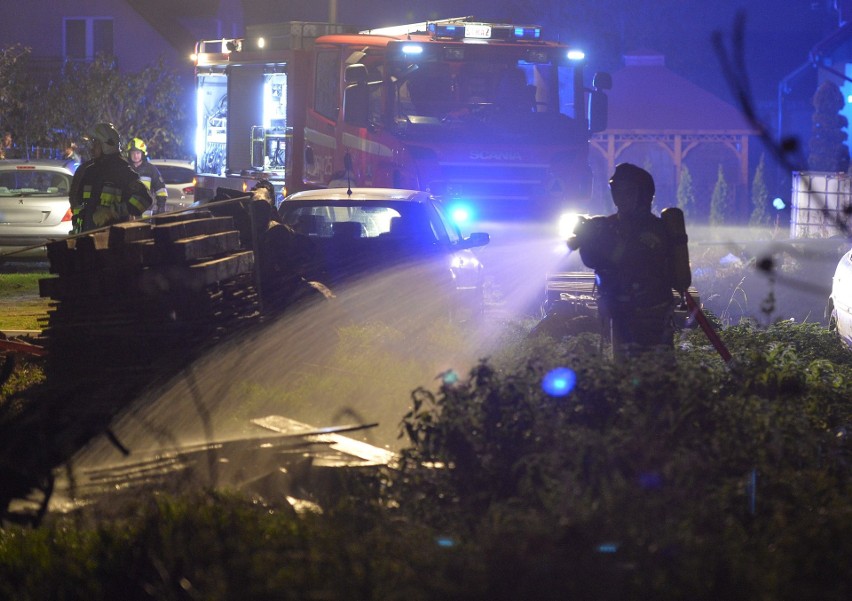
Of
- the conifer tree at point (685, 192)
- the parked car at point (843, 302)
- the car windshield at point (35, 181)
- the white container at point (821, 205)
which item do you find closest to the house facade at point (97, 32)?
the conifer tree at point (685, 192)

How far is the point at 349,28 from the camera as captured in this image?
18891mm

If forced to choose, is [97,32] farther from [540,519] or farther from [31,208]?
[540,519]

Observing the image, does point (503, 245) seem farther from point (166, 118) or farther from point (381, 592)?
point (166, 118)

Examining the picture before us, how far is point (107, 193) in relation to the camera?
11.1m

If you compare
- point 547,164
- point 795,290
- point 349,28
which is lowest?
point 795,290

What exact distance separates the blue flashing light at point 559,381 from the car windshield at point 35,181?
17295 millimetres

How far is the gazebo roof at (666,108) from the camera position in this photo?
40.0 m

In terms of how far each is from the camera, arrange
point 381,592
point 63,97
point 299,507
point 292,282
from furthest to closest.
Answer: point 63,97
point 292,282
point 299,507
point 381,592

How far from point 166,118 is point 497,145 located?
25954 mm

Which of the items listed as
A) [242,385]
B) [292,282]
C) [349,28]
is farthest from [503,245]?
[242,385]

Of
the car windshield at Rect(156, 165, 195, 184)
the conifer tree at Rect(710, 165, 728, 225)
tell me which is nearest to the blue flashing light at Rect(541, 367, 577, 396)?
the car windshield at Rect(156, 165, 195, 184)

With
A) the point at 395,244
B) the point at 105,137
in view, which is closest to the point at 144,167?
the point at 105,137

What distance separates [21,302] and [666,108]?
1111 inches

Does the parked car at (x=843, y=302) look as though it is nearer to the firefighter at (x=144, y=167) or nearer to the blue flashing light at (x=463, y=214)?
the blue flashing light at (x=463, y=214)
